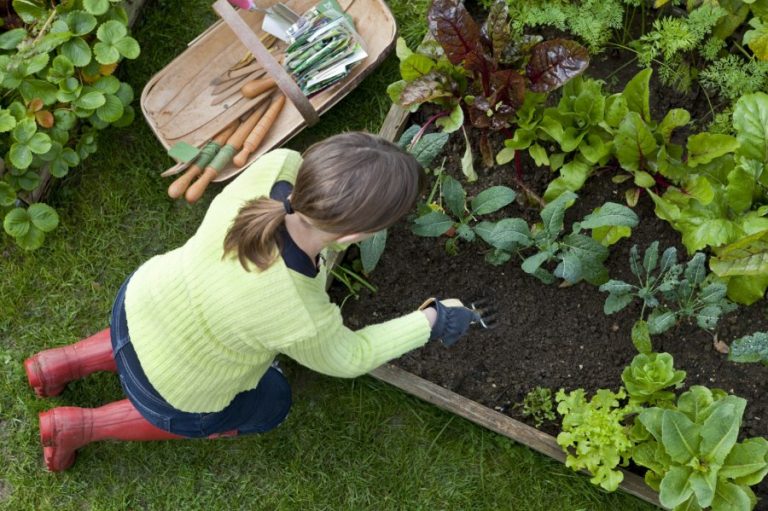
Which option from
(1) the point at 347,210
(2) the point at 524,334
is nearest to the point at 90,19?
(1) the point at 347,210

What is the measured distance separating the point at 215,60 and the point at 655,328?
1.92 m

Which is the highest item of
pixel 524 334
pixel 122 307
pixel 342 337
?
pixel 122 307

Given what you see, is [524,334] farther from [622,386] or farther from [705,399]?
[705,399]

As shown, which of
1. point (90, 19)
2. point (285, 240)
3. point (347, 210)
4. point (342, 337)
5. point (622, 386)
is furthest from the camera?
point (90, 19)

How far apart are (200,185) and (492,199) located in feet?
3.46

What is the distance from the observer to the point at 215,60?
3.41 m

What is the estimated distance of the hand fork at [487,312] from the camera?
119 inches

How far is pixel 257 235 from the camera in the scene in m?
2.11

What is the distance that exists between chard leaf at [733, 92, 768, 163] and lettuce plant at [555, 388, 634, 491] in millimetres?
838

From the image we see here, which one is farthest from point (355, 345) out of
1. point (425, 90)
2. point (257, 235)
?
point (425, 90)

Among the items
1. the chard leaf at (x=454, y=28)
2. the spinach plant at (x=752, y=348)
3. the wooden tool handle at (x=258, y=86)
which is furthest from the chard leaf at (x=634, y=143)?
the wooden tool handle at (x=258, y=86)

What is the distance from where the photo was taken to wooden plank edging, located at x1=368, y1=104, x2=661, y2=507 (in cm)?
289

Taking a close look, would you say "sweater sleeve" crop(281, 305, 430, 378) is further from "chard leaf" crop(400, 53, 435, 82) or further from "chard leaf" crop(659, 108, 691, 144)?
"chard leaf" crop(659, 108, 691, 144)

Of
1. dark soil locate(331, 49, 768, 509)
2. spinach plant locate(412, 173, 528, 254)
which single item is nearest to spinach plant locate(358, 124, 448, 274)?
spinach plant locate(412, 173, 528, 254)
